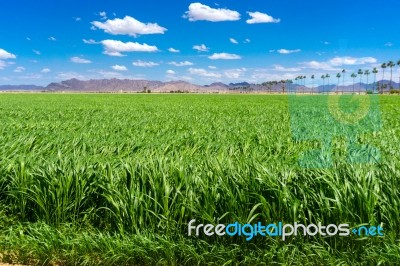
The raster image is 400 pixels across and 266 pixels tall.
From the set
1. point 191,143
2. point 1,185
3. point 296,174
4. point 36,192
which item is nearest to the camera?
point 296,174

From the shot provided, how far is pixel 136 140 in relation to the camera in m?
9.52

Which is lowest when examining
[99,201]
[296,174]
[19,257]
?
[19,257]

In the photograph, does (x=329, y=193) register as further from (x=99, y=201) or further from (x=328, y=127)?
(x=328, y=127)

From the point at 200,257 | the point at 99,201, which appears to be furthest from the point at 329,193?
the point at 99,201

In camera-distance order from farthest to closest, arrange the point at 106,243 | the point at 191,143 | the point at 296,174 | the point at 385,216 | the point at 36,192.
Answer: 1. the point at 191,143
2. the point at 36,192
3. the point at 296,174
4. the point at 106,243
5. the point at 385,216

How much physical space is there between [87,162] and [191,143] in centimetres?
431

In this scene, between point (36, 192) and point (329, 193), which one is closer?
point (329, 193)

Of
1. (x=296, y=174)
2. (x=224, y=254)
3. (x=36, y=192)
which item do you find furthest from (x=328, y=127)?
(x=36, y=192)

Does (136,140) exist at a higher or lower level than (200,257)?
higher

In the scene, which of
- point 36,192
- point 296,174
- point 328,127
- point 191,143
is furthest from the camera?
point 328,127

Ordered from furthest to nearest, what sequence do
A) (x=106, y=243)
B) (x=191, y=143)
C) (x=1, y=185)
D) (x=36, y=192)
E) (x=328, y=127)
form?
(x=328, y=127)
(x=191, y=143)
(x=1, y=185)
(x=36, y=192)
(x=106, y=243)

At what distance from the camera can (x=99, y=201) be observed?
4.95m

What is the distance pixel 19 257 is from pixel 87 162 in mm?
1623

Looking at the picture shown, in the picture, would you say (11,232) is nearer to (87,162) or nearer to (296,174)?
(87,162)
